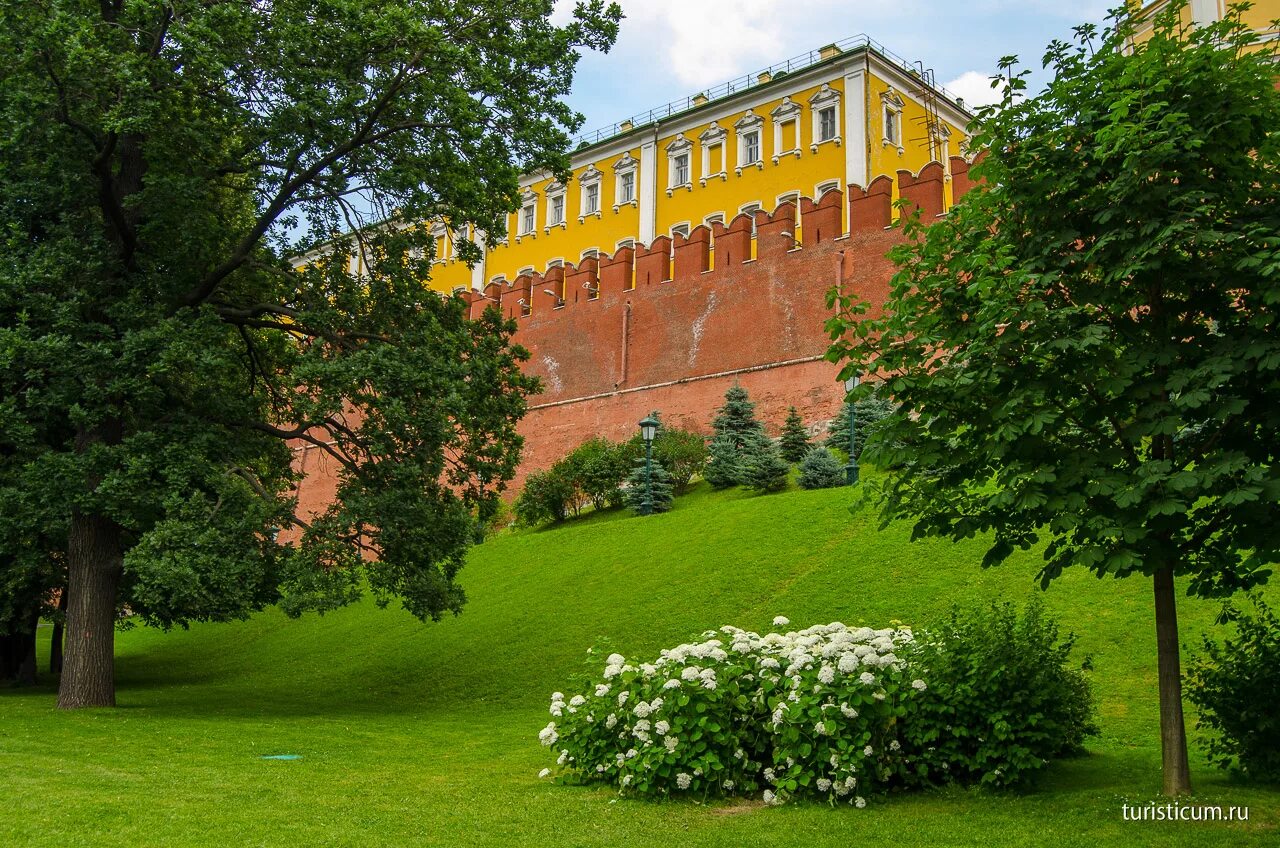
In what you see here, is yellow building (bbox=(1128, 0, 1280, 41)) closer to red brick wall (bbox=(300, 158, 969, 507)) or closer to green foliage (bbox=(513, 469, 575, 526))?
red brick wall (bbox=(300, 158, 969, 507))

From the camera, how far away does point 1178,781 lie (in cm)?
692

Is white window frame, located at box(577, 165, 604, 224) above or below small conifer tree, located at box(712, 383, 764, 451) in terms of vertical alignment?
above

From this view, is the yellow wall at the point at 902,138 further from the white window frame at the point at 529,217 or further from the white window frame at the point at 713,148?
the white window frame at the point at 529,217

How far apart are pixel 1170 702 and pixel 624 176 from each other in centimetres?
3969

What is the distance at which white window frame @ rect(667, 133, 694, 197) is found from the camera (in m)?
42.2

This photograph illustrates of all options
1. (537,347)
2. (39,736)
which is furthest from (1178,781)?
(537,347)

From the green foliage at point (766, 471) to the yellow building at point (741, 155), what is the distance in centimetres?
1154

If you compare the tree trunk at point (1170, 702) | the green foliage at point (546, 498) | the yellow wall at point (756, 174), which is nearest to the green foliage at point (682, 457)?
the green foliage at point (546, 498)

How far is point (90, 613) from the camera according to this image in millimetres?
14719

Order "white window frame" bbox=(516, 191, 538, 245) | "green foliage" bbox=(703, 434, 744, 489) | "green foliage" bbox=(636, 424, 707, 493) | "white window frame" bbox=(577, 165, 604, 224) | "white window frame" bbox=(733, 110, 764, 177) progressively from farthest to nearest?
"white window frame" bbox=(516, 191, 538, 245)
"white window frame" bbox=(577, 165, 604, 224)
"white window frame" bbox=(733, 110, 764, 177)
"green foliage" bbox=(636, 424, 707, 493)
"green foliage" bbox=(703, 434, 744, 489)

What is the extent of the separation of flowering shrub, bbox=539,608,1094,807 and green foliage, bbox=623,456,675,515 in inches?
674

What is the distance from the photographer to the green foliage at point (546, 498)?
2881 centimetres

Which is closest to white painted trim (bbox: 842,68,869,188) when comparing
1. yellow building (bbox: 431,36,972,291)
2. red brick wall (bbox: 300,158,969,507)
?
yellow building (bbox: 431,36,972,291)

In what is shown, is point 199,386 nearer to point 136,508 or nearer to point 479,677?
point 136,508
